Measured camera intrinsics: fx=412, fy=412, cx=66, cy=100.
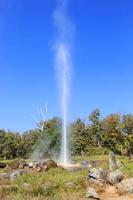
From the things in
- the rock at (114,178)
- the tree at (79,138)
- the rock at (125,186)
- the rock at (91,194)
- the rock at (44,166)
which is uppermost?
the tree at (79,138)

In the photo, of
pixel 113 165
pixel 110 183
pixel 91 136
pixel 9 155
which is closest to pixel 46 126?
pixel 91 136

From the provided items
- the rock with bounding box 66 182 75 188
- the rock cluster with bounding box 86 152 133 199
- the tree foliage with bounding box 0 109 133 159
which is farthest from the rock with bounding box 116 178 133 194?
the tree foliage with bounding box 0 109 133 159

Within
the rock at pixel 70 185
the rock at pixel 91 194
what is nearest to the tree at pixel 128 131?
the rock at pixel 70 185

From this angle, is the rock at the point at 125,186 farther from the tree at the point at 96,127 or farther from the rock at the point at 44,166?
the tree at the point at 96,127

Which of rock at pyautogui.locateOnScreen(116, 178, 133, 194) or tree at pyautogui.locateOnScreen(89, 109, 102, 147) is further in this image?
tree at pyautogui.locateOnScreen(89, 109, 102, 147)

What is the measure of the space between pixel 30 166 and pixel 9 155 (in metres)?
47.0

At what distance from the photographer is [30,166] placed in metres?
28.8

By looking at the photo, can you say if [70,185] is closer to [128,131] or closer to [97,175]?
[97,175]

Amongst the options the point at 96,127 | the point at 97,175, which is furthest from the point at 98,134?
the point at 97,175

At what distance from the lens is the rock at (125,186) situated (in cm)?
1624

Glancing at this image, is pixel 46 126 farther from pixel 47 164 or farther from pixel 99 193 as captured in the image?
pixel 99 193

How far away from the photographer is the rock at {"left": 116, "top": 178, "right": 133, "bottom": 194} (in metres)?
16.2

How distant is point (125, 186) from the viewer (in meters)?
16.5

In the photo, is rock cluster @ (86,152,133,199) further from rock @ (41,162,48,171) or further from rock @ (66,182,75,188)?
rock @ (41,162,48,171)
